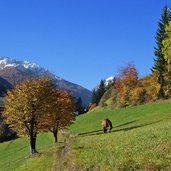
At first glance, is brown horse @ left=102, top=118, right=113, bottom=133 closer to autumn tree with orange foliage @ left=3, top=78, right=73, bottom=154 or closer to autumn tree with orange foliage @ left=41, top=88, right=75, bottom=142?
autumn tree with orange foliage @ left=3, top=78, right=73, bottom=154

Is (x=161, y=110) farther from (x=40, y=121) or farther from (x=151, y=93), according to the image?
(x=151, y=93)

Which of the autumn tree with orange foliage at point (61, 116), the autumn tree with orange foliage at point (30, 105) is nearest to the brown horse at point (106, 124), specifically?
the autumn tree with orange foliage at point (30, 105)

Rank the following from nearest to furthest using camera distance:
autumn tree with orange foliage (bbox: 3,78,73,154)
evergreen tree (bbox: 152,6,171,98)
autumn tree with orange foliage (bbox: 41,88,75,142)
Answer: autumn tree with orange foliage (bbox: 3,78,73,154), autumn tree with orange foliage (bbox: 41,88,75,142), evergreen tree (bbox: 152,6,171,98)

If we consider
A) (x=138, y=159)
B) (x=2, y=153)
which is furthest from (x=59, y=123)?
(x=138, y=159)

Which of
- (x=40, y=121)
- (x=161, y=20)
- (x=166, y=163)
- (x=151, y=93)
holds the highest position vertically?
(x=161, y=20)

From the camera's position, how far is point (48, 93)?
7312cm

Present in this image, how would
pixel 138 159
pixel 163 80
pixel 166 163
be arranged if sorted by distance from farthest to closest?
→ 1. pixel 163 80
2. pixel 138 159
3. pixel 166 163

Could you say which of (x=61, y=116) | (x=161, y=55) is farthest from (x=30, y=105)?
(x=161, y=55)

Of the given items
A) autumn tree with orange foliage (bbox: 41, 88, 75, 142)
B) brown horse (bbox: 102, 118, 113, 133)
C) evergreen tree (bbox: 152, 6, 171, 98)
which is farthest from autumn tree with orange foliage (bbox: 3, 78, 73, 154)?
evergreen tree (bbox: 152, 6, 171, 98)

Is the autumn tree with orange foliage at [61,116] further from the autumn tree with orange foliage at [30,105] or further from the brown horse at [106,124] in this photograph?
the brown horse at [106,124]

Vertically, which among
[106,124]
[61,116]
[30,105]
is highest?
[61,116]

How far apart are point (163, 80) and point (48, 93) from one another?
6255cm

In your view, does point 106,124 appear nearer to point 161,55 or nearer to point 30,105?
point 30,105

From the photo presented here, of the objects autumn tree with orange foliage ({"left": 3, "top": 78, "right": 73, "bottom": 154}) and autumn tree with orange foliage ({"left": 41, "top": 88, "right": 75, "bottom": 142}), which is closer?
autumn tree with orange foliage ({"left": 3, "top": 78, "right": 73, "bottom": 154})
